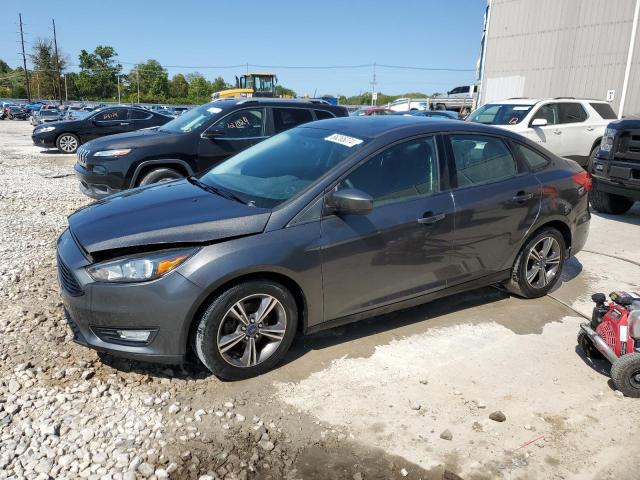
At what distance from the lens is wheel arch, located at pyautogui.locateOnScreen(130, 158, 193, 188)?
7.20 metres

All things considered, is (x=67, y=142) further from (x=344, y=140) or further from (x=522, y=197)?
(x=522, y=197)

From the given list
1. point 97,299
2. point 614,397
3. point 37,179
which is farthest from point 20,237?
point 614,397

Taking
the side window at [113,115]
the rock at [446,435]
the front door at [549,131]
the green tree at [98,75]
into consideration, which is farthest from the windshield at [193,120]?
the green tree at [98,75]

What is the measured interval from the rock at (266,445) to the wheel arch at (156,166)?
206 inches

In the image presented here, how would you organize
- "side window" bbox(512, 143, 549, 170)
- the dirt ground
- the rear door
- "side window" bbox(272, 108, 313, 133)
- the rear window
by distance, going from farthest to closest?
the rear window → "side window" bbox(272, 108, 313, 133) → "side window" bbox(512, 143, 549, 170) → the rear door → the dirt ground

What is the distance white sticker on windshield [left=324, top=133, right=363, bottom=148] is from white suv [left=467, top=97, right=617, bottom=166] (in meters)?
7.56

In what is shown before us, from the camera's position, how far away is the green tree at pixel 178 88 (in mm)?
98500

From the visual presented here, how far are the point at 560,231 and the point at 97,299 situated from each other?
3950mm

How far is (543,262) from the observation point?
4.74m

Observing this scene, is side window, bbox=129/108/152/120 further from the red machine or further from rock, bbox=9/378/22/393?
the red machine

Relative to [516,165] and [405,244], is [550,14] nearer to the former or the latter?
[516,165]

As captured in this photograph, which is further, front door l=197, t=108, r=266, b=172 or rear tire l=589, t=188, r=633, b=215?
rear tire l=589, t=188, r=633, b=215

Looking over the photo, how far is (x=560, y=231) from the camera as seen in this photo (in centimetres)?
482

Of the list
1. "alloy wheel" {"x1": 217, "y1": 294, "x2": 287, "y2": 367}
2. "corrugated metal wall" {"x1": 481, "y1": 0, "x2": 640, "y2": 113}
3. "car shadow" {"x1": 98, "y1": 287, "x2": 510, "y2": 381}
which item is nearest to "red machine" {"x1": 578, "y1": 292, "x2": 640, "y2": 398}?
"car shadow" {"x1": 98, "y1": 287, "x2": 510, "y2": 381}
